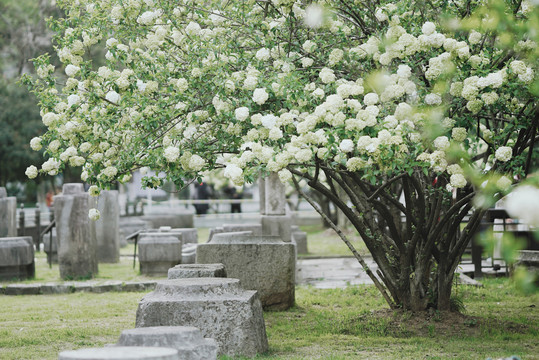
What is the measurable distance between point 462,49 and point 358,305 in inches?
179

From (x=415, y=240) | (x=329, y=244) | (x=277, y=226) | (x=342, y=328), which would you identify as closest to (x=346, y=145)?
(x=415, y=240)

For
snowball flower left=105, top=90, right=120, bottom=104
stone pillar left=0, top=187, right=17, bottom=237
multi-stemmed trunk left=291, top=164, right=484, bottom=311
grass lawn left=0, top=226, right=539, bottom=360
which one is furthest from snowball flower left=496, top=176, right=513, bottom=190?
stone pillar left=0, top=187, right=17, bottom=237

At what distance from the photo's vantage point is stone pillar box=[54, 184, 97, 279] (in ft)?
43.7

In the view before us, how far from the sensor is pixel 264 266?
9977 mm

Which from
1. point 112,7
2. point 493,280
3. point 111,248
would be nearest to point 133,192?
point 111,248

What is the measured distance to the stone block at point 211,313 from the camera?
642cm

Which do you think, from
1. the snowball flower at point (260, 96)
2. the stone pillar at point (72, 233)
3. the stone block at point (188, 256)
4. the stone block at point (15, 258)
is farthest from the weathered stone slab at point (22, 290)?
the snowball flower at point (260, 96)

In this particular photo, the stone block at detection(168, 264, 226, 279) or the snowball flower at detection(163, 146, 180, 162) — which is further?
the stone block at detection(168, 264, 226, 279)

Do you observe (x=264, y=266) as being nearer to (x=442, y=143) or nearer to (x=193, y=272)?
(x=193, y=272)

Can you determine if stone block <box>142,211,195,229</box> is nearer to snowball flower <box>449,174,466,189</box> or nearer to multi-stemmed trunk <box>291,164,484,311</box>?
multi-stemmed trunk <box>291,164,484,311</box>

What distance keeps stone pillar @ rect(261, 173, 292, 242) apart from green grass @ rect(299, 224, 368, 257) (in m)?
2.39

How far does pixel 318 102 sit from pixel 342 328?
8.27 ft

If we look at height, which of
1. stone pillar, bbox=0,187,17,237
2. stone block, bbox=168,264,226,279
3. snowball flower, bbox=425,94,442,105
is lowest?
stone block, bbox=168,264,226,279

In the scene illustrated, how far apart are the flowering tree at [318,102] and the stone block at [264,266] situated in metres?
1.52
